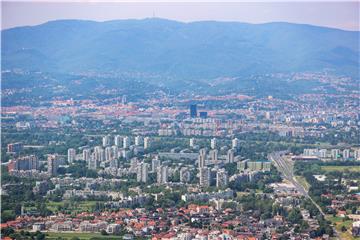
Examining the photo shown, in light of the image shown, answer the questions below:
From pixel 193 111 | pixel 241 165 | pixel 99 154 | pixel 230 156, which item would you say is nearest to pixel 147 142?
pixel 99 154

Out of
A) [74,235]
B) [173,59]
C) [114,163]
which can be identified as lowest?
[74,235]

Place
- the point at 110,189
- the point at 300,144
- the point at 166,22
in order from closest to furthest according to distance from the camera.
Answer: the point at 110,189 < the point at 300,144 < the point at 166,22

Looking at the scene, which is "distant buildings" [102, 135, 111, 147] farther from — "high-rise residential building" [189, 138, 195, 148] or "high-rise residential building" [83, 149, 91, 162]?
"high-rise residential building" [189, 138, 195, 148]

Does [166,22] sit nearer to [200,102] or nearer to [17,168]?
[200,102]

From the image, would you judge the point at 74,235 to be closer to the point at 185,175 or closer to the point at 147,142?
the point at 185,175

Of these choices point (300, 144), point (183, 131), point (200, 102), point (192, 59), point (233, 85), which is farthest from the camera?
point (192, 59)

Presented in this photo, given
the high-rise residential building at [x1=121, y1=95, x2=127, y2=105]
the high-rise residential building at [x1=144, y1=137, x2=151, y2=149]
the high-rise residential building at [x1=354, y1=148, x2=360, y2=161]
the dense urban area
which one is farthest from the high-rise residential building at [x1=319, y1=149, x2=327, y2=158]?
the high-rise residential building at [x1=121, y1=95, x2=127, y2=105]

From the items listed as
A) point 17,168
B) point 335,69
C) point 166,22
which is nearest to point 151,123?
point 17,168
